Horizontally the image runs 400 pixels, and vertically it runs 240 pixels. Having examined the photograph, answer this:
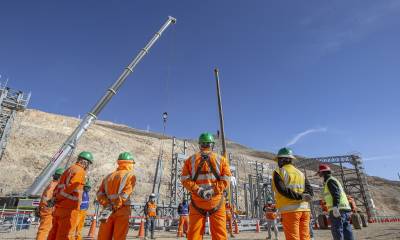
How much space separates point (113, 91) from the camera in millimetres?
22266

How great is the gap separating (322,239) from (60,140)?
38678mm

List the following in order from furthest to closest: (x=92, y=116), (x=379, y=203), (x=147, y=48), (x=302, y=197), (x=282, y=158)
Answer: (x=379, y=203) < (x=147, y=48) < (x=92, y=116) < (x=282, y=158) < (x=302, y=197)

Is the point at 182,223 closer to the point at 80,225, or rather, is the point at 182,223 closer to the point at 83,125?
the point at 80,225

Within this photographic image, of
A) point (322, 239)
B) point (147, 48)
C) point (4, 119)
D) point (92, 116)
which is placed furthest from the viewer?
point (4, 119)

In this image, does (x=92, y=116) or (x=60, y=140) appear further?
(x=60, y=140)

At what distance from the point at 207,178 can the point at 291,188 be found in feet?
4.60

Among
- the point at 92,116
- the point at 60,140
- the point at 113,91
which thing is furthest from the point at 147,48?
the point at 60,140

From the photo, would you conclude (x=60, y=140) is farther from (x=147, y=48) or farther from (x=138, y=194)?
(x=147, y=48)

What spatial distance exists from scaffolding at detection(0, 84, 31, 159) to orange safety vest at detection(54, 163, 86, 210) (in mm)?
28476

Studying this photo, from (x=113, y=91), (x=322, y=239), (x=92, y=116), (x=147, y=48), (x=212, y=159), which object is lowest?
Result: (x=322, y=239)

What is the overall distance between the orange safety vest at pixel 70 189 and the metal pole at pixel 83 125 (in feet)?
48.3

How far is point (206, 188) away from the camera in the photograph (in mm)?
4402

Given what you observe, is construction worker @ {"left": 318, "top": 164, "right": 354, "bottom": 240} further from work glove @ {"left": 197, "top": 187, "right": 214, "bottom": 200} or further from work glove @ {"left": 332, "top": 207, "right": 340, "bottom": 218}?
work glove @ {"left": 197, "top": 187, "right": 214, "bottom": 200}

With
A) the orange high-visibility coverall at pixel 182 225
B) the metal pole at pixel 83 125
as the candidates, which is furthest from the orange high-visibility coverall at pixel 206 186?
the metal pole at pixel 83 125
